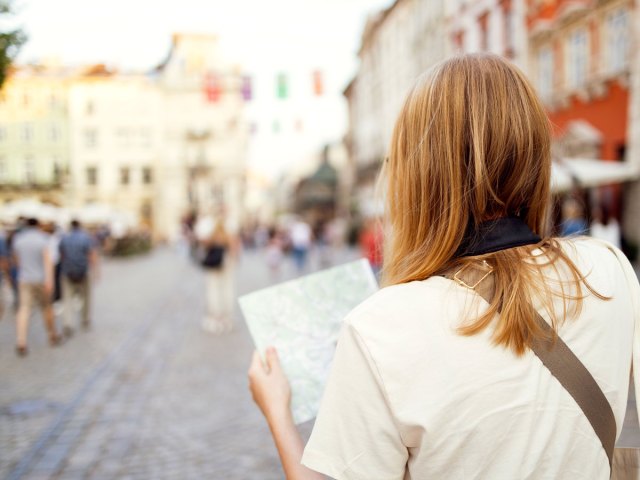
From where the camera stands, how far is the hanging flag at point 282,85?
784 inches

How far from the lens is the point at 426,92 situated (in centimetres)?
131

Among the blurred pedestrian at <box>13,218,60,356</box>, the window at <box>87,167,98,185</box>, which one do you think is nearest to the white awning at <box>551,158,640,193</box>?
the blurred pedestrian at <box>13,218,60,356</box>

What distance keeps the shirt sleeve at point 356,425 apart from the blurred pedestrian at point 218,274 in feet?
31.2

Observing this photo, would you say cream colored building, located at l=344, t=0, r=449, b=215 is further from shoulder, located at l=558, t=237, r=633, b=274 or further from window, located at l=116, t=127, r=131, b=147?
shoulder, located at l=558, t=237, r=633, b=274

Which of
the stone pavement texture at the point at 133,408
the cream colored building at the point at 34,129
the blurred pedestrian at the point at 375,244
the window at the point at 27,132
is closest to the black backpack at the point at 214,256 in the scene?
the stone pavement texture at the point at 133,408

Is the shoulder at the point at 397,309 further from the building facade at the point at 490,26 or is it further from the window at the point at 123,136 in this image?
the window at the point at 123,136

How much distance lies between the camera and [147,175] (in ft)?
98.2

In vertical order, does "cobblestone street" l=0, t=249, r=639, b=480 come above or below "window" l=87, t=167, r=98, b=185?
below

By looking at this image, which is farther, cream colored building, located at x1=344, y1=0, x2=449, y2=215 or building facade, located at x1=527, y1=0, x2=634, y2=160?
cream colored building, located at x1=344, y1=0, x2=449, y2=215

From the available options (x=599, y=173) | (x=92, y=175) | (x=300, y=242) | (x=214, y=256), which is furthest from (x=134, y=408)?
(x=300, y=242)

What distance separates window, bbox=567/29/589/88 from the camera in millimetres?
17688

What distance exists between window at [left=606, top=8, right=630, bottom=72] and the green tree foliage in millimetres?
13820

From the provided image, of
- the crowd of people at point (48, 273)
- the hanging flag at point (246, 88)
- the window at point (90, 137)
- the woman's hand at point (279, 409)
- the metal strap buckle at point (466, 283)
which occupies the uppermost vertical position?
the hanging flag at point (246, 88)

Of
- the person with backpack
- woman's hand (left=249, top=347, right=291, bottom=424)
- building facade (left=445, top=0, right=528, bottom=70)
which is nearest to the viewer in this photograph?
woman's hand (left=249, top=347, right=291, bottom=424)
